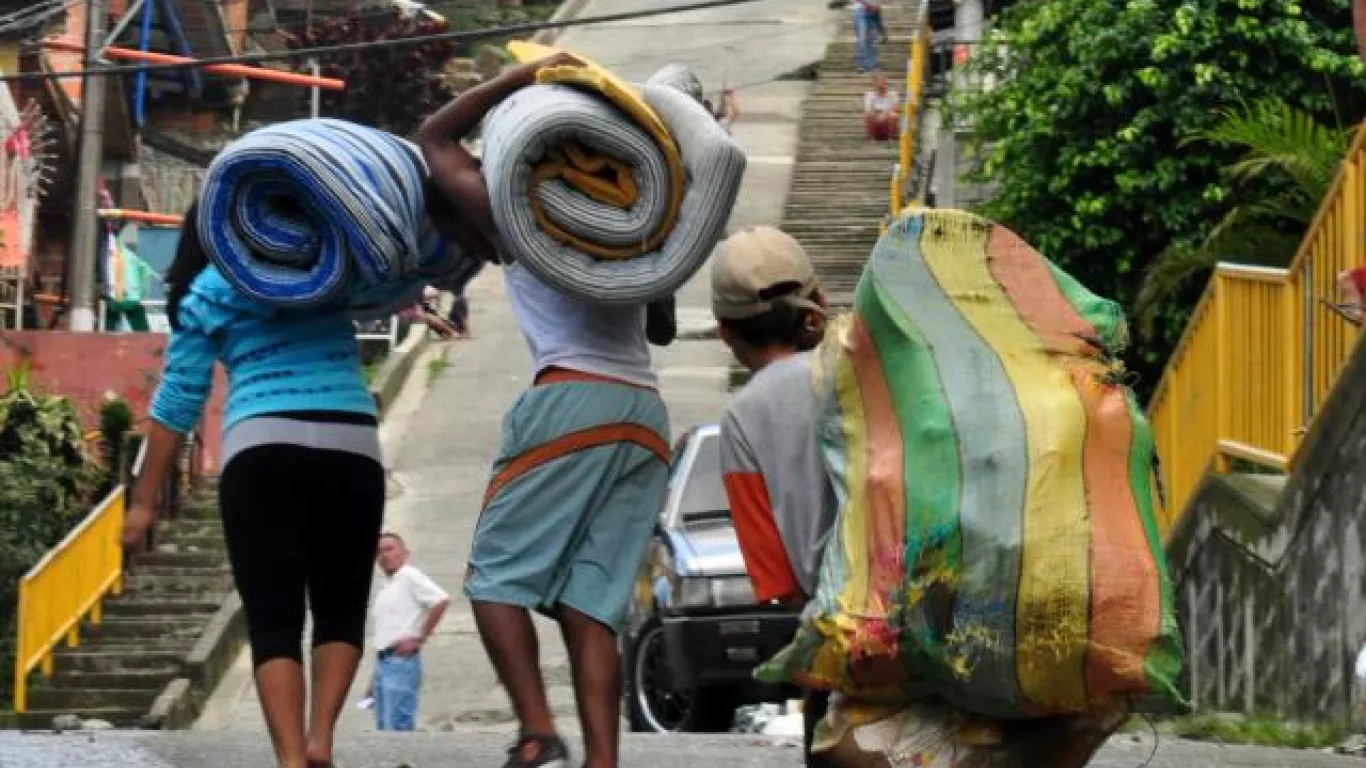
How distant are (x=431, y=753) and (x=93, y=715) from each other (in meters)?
11.1

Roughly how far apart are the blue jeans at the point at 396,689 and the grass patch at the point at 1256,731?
5105 mm

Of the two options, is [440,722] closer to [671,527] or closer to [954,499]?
[671,527]

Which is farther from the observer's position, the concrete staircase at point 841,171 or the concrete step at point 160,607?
the concrete staircase at point 841,171

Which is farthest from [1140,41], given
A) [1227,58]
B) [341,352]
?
[341,352]

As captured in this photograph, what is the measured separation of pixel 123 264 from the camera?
31.5 metres

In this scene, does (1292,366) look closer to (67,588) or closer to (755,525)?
(755,525)

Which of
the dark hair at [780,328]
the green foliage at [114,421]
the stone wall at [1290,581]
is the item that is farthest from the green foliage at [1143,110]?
the dark hair at [780,328]

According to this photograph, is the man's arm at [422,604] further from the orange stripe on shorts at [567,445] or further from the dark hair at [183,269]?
the orange stripe on shorts at [567,445]

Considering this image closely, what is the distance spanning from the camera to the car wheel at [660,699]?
44.1ft

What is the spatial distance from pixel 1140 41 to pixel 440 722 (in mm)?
6395

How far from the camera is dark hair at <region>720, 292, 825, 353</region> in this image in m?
6.31

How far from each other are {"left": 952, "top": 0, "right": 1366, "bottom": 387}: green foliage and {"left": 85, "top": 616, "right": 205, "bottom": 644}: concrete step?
21.6 feet

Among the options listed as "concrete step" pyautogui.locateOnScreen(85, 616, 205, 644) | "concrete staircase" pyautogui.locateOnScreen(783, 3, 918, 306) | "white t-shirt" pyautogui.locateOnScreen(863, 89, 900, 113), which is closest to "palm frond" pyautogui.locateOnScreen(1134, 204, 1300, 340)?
"concrete step" pyautogui.locateOnScreen(85, 616, 205, 644)

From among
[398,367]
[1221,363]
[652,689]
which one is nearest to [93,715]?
[652,689]
